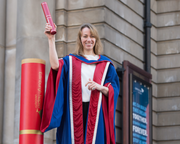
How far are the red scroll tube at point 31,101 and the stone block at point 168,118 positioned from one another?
5237 mm

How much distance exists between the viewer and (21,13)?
688 cm

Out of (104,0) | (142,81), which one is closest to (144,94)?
(142,81)

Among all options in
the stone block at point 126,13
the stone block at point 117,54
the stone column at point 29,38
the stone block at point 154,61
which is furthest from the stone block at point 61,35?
the stone block at point 154,61

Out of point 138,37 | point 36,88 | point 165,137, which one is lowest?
point 165,137

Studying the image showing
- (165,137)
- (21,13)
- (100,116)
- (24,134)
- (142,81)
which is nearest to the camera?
(24,134)

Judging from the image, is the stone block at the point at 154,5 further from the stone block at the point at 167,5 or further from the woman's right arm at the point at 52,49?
the woman's right arm at the point at 52,49

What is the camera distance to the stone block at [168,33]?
359 inches

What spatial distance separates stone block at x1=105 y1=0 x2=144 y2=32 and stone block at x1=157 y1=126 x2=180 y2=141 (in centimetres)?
208

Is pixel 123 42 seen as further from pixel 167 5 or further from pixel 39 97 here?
pixel 39 97

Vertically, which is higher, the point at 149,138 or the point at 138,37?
the point at 138,37

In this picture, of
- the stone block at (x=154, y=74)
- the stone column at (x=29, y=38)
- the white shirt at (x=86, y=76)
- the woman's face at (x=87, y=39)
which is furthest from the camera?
the stone block at (x=154, y=74)

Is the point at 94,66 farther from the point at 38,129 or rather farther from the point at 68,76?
the point at 38,129

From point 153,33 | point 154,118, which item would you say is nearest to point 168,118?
point 154,118

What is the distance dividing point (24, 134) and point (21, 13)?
11.0 ft
